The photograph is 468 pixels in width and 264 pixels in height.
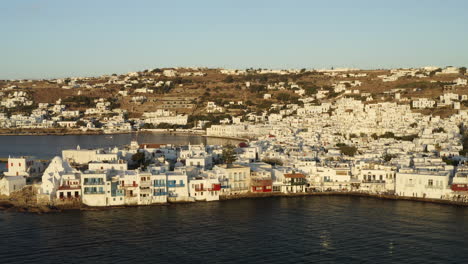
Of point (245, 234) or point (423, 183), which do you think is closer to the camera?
point (245, 234)

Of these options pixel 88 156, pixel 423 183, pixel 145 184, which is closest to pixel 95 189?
pixel 145 184

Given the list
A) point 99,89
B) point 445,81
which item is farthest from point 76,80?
point 445,81

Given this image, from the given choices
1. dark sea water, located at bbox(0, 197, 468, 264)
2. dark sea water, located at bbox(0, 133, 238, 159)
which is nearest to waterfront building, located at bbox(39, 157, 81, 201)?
dark sea water, located at bbox(0, 197, 468, 264)

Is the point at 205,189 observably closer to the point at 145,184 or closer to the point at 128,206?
the point at 145,184

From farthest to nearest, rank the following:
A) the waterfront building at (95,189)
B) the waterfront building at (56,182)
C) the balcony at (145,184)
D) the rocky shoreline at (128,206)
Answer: the balcony at (145,184)
the waterfront building at (56,182)
the waterfront building at (95,189)
the rocky shoreline at (128,206)

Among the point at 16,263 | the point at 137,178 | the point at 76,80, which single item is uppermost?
the point at 76,80

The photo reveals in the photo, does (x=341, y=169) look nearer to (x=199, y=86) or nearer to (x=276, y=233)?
(x=276, y=233)

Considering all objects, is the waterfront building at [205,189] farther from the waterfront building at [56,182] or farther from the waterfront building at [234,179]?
the waterfront building at [56,182]

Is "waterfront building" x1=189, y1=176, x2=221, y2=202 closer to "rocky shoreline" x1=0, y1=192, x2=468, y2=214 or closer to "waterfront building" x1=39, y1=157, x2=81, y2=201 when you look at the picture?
"rocky shoreline" x1=0, y1=192, x2=468, y2=214

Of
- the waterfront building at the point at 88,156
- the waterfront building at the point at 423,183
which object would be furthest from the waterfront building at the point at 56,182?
the waterfront building at the point at 423,183
